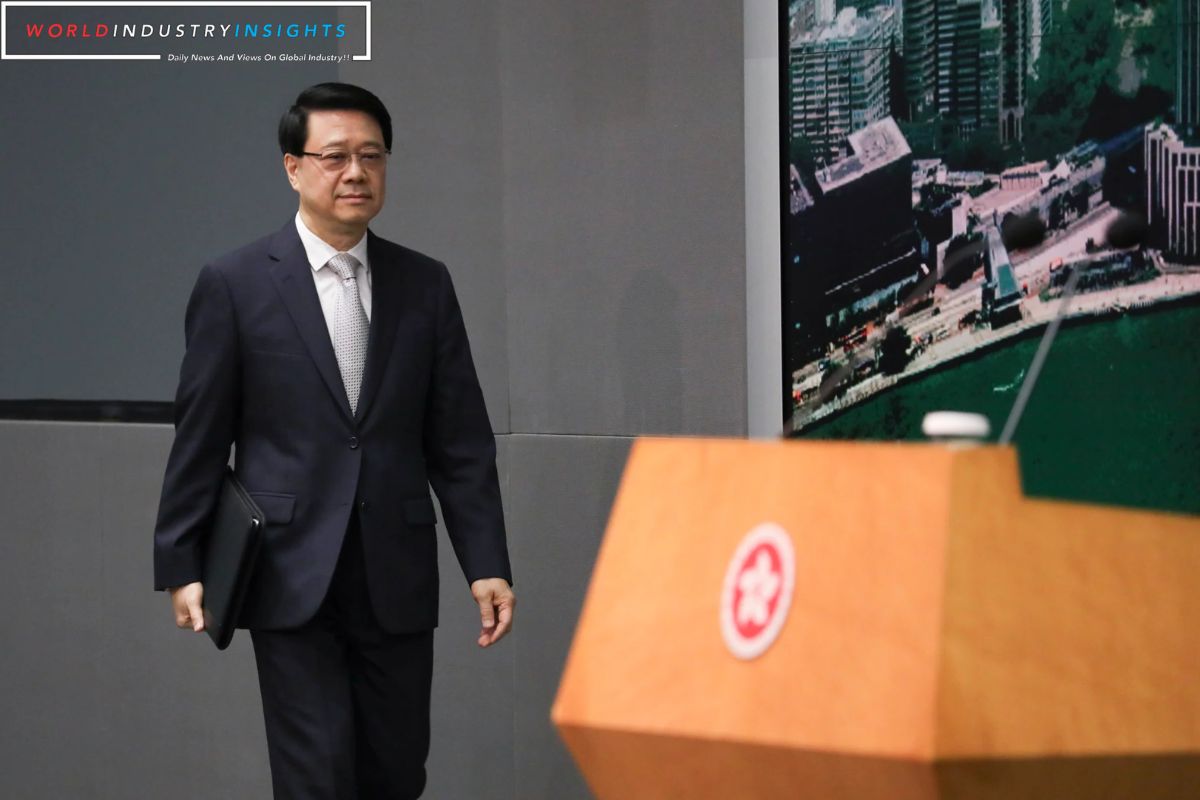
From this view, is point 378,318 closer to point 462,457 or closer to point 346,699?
point 462,457

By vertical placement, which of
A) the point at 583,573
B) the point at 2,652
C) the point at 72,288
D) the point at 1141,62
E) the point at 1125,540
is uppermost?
the point at 1141,62

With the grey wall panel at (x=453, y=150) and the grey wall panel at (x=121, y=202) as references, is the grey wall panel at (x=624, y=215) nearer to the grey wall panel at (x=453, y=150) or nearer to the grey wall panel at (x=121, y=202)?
the grey wall panel at (x=453, y=150)

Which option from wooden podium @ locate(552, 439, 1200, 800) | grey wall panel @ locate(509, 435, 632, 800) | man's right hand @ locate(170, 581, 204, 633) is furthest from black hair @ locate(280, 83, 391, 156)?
wooden podium @ locate(552, 439, 1200, 800)

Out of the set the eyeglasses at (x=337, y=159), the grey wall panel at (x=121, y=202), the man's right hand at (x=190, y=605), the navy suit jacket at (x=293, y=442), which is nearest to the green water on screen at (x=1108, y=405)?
the navy suit jacket at (x=293, y=442)

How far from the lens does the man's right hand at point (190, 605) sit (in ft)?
11.1

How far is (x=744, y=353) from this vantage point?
422 cm

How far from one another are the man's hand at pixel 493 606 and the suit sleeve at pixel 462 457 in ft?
0.09

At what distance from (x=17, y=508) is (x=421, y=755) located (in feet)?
7.33

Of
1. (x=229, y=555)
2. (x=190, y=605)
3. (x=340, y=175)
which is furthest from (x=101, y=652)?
(x=340, y=175)

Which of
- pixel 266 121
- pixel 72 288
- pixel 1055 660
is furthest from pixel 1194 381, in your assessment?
pixel 72 288

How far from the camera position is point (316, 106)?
11.5ft

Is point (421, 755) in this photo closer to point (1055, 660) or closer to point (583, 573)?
point (583, 573)

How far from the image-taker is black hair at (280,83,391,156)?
3.49 meters

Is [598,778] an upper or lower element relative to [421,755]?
upper
